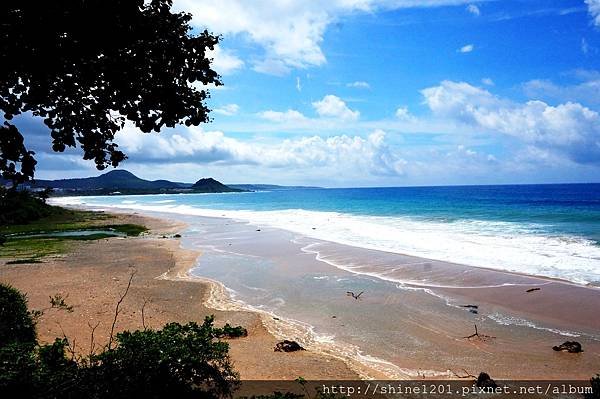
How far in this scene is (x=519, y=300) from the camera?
13.9m

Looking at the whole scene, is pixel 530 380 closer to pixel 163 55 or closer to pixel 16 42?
pixel 163 55

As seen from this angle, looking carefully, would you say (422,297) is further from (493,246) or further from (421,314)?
(493,246)

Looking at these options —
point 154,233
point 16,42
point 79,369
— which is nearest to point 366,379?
point 79,369

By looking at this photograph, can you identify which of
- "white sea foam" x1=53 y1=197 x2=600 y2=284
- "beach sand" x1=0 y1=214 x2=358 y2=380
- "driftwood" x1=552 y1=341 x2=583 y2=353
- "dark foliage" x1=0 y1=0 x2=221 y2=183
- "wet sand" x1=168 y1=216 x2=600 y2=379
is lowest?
"beach sand" x1=0 y1=214 x2=358 y2=380

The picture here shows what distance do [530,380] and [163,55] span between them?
9.09 m

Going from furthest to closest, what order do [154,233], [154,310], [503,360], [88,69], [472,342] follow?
[154,233], [154,310], [472,342], [503,360], [88,69]

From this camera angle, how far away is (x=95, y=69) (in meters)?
4.96

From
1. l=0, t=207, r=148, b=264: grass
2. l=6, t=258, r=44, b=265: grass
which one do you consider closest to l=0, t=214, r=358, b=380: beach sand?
l=6, t=258, r=44, b=265: grass

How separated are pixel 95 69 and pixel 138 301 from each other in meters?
11.3

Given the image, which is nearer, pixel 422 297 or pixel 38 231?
pixel 422 297

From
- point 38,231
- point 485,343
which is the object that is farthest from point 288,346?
point 38,231

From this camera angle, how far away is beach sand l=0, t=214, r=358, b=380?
904 cm

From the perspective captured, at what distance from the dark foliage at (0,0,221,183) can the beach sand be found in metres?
5.82

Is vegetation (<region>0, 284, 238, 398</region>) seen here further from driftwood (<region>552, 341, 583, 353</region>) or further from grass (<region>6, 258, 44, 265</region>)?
grass (<region>6, 258, 44, 265</region>)
